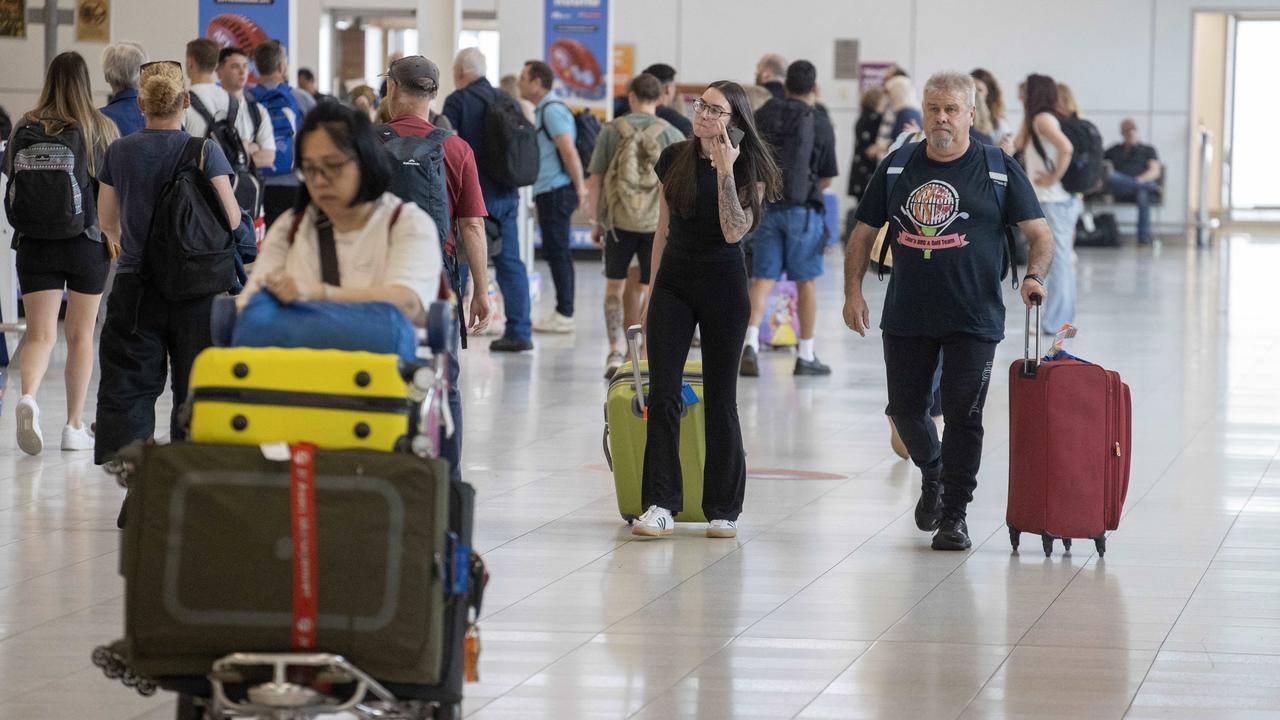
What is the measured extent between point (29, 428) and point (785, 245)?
189 inches

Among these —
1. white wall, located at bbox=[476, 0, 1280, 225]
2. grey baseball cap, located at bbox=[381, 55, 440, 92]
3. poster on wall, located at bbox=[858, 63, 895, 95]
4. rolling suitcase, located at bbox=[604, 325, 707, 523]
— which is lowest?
rolling suitcase, located at bbox=[604, 325, 707, 523]

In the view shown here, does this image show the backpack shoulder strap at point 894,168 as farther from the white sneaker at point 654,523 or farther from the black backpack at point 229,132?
the black backpack at point 229,132

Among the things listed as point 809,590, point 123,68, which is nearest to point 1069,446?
point 809,590

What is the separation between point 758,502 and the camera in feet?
24.0

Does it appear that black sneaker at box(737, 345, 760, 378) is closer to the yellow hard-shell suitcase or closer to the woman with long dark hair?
the woman with long dark hair

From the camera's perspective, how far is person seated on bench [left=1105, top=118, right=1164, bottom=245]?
80.8ft

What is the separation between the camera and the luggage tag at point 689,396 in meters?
6.53

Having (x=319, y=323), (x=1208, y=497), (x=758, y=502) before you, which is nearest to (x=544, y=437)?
(x=758, y=502)

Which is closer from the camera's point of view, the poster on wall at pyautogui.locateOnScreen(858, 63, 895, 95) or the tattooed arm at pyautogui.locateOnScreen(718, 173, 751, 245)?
the tattooed arm at pyautogui.locateOnScreen(718, 173, 751, 245)

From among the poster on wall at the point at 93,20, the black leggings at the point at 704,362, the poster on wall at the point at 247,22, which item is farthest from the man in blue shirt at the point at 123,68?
the poster on wall at the point at 93,20

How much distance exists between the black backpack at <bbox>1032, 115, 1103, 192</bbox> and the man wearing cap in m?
7.81

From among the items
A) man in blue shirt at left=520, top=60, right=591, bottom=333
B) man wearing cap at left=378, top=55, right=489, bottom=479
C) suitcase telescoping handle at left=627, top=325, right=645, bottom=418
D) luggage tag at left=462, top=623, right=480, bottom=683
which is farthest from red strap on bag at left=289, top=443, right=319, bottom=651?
man in blue shirt at left=520, top=60, right=591, bottom=333

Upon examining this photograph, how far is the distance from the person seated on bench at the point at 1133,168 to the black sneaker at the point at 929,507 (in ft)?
61.5

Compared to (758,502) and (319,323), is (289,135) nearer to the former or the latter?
(758,502)
